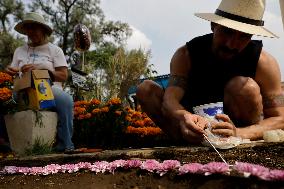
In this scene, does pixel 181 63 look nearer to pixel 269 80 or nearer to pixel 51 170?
pixel 269 80

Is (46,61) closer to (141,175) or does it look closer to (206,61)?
(206,61)

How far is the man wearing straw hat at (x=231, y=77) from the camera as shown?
3.49 m

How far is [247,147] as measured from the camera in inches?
125

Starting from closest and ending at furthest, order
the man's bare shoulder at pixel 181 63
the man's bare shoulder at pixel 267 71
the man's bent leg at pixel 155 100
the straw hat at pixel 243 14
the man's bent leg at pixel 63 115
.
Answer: the straw hat at pixel 243 14
the man's bare shoulder at pixel 267 71
the man's bare shoulder at pixel 181 63
the man's bent leg at pixel 155 100
the man's bent leg at pixel 63 115

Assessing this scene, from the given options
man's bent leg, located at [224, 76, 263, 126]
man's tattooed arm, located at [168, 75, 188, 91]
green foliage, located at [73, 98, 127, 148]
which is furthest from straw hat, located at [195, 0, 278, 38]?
green foliage, located at [73, 98, 127, 148]

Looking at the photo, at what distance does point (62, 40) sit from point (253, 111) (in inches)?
1022

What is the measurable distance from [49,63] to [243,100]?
261 cm

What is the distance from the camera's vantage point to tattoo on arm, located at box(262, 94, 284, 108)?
12.4 ft

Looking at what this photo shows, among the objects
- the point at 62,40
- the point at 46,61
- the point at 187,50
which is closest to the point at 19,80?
the point at 46,61

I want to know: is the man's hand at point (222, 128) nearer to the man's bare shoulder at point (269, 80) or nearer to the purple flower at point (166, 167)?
the purple flower at point (166, 167)

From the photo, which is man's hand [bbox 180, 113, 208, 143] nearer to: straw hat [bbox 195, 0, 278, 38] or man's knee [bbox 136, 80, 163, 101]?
straw hat [bbox 195, 0, 278, 38]

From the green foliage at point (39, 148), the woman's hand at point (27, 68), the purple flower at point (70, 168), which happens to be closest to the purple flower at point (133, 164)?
the purple flower at point (70, 168)

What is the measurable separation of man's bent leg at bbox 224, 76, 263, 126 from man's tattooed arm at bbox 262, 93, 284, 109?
0.11 m

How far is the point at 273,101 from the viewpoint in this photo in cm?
380
